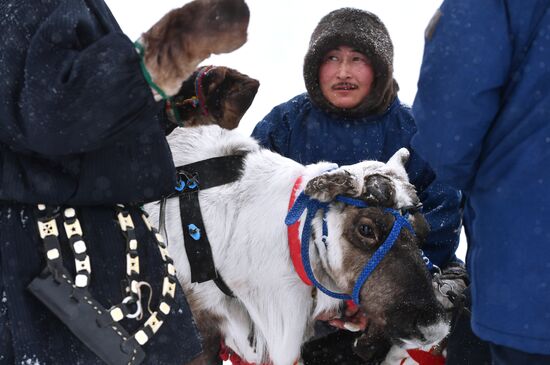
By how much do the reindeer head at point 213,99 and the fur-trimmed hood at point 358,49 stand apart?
56.9 inches

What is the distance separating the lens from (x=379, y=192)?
2326mm

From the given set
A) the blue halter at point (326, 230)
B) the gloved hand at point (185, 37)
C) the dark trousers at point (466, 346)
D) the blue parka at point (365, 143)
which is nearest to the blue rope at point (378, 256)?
the blue halter at point (326, 230)

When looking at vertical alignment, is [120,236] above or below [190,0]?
below

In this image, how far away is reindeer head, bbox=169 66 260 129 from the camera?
6.39 feet

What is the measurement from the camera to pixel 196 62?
1342 millimetres

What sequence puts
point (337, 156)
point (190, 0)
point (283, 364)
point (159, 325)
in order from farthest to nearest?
1. point (337, 156)
2. point (283, 364)
3. point (159, 325)
4. point (190, 0)

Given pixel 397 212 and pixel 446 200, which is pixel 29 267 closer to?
pixel 397 212

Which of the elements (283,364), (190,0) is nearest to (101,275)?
(190,0)

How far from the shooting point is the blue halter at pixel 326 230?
224 cm

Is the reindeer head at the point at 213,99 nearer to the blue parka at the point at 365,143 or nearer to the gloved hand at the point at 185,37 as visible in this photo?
the gloved hand at the point at 185,37

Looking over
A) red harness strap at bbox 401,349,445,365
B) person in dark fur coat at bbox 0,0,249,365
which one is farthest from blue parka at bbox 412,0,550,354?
red harness strap at bbox 401,349,445,365

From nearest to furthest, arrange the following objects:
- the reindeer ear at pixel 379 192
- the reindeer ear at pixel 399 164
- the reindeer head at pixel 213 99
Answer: the reindeer head at pixel 213 99
the reindeer ear at pixel 379 192
the reindeer ear at pixel 399 164

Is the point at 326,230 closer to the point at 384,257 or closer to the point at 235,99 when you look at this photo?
the point at 384,257

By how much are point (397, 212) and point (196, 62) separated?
4.18 feet
